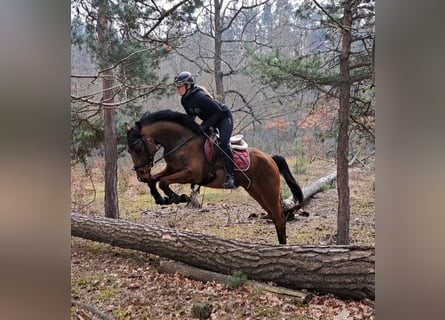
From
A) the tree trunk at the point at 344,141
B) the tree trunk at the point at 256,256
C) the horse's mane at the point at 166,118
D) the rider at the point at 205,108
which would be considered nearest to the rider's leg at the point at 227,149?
the rider at the point at 205,108

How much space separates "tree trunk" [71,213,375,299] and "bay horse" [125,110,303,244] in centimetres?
15

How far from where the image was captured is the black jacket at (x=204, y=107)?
1.50m

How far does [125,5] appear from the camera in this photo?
1.51m

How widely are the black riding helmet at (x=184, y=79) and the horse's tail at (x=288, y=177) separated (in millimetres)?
407

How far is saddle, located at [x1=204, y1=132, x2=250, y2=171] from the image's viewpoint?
1513 mm

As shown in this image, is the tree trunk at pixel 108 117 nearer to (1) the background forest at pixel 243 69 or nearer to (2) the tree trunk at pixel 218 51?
(1) the background forest at pixel 243 69

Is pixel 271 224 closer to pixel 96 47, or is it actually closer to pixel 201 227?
pixel 201 227

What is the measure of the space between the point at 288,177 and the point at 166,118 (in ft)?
1.62

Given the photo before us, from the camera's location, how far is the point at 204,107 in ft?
4.95

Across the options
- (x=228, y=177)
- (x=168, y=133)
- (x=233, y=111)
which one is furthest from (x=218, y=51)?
(x=228, y=177)

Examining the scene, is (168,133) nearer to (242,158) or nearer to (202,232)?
(242,158)

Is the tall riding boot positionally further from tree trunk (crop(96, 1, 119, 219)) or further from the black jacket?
tree trunk (crop(96, 1, 119, 219))
